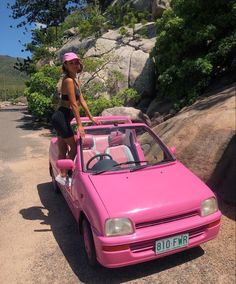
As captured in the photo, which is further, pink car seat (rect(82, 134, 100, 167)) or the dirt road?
pink car seat (rect(82, 134, 100, 167))

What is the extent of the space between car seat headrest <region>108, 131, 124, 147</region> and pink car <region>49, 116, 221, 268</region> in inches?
21.3

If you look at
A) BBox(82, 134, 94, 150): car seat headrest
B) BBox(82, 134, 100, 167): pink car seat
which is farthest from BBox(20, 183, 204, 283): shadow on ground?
BBox(82, 134, 94, 150): car seat headrest

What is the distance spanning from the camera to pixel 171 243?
12.1 feet

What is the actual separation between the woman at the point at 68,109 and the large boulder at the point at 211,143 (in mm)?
1761

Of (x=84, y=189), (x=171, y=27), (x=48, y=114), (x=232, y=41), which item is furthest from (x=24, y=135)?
(x=84, y=189)

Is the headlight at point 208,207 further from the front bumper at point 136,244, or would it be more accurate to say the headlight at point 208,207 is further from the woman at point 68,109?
the woman at point 68,109

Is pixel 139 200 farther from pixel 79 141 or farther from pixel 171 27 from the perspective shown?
pixel 171 27

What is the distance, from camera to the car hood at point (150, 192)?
146 inches

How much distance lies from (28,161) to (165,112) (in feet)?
14.7

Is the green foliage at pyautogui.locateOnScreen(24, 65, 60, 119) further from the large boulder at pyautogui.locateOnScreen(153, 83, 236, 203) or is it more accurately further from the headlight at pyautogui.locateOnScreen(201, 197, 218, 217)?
the headlight at pyautogui.locateOnScreen(201, 197, 218, 217)

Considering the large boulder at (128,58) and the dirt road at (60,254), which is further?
the large boulder at (128,58)

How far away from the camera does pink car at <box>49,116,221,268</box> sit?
361cm

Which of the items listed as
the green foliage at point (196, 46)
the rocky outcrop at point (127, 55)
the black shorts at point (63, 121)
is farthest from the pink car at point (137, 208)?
the rocky outcrop at point (127, 55)

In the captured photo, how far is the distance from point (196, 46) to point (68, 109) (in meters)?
6.15
